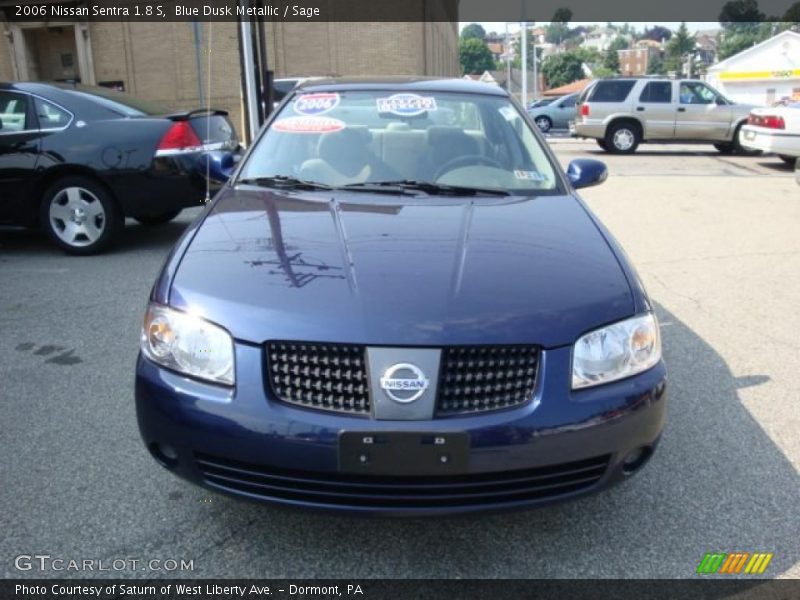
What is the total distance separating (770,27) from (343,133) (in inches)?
4829

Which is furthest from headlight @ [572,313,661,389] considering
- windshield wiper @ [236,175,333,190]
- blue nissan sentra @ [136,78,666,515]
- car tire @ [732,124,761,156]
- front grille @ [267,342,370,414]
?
car tire @ [732,124,761,156]

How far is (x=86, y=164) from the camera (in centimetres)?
659

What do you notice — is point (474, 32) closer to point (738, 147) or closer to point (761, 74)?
point (761, 74)

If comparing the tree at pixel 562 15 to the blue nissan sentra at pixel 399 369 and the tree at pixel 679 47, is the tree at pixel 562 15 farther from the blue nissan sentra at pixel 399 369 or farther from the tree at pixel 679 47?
the blue nissan sentra at pixel 399 369

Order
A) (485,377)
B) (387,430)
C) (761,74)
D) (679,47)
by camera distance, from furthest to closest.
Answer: (679,47) → (761,74) → (485,377) → (387,430)

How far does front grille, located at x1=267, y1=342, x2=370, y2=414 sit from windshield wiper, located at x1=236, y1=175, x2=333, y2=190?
1.37 m

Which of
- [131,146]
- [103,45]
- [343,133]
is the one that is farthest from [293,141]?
[103,45]

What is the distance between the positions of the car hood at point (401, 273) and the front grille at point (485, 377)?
0.04 meters

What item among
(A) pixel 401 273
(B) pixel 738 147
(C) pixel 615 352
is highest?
(A) pixel 401 273

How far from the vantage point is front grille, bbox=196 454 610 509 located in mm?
2283

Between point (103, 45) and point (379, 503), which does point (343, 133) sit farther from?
point (103, 45)

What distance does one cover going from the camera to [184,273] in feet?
8.61

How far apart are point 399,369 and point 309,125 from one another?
2.06m

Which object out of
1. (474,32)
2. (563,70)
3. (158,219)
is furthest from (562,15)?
(158,219)
